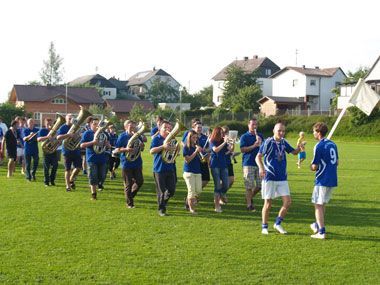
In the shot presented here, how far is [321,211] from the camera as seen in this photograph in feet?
29.2

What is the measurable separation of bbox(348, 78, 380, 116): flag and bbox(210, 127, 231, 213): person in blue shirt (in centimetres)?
292

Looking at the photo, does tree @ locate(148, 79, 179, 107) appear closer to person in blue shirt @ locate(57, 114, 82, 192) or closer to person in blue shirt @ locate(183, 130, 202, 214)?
person in blue shirt @ locate(57, 114, 82, 192)

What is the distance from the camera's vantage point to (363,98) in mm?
9914

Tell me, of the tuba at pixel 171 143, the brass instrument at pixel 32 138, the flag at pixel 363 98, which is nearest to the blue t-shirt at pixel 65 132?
the brass instrument at pixel 32 138

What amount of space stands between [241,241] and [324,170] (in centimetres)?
180

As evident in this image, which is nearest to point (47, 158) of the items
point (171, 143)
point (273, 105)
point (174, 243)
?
point (171, 143)

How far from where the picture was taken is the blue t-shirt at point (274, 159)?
9234 mm

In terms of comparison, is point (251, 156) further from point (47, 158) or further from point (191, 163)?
point (47, 158)

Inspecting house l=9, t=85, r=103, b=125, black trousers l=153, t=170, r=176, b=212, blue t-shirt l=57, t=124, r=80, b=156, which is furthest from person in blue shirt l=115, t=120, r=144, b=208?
house l=9, t=85, r=103, b=125

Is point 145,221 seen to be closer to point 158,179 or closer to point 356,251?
point 158,179

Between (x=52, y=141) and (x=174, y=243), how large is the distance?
23.0ft

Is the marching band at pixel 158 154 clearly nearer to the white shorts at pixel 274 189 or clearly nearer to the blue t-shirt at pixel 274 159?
the blue t-shirt at pixel 274 159

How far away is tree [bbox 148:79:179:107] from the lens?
10338 cm

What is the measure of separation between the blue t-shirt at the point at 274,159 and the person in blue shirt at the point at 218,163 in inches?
84.7
